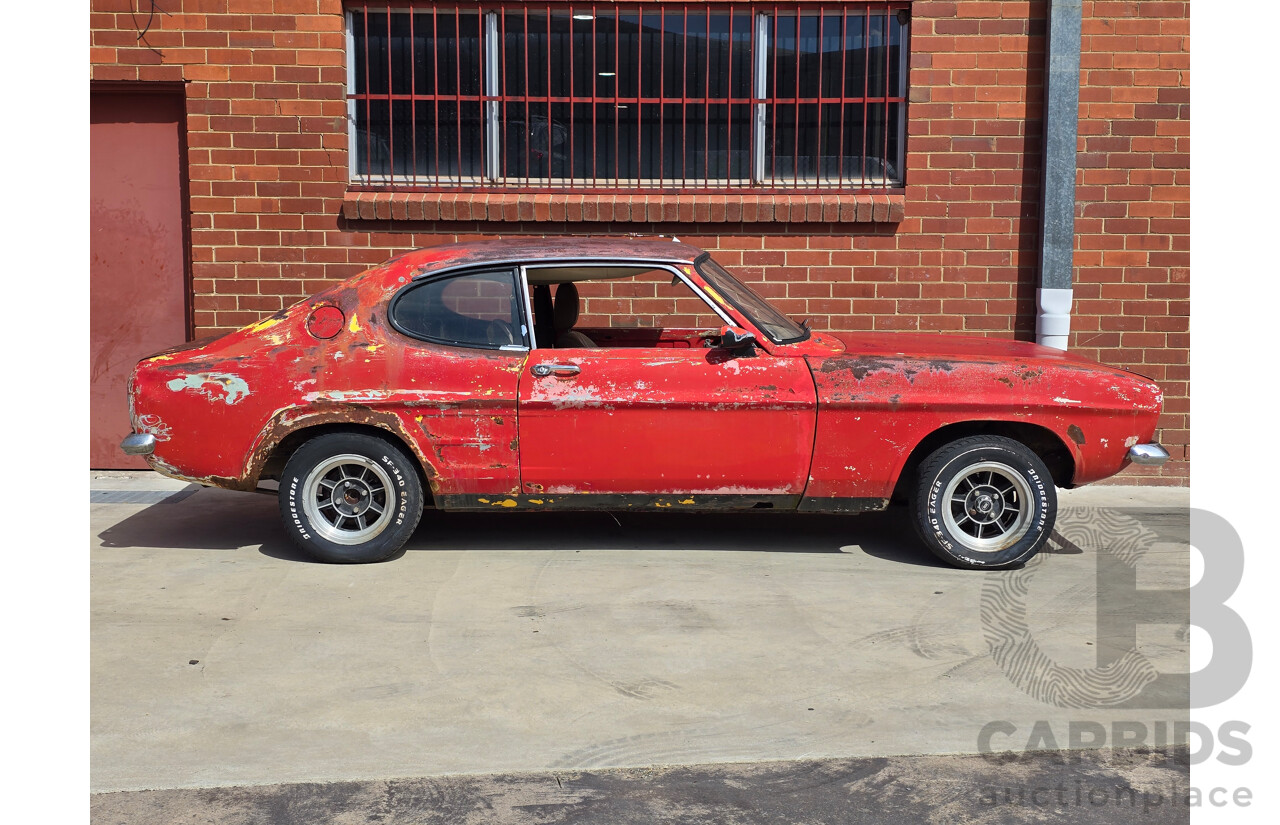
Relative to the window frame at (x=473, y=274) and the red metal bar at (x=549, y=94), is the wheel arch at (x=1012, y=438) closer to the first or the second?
the window frame at (x=473, y=274)

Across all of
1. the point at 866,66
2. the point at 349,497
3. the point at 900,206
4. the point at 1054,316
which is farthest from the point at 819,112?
the point at 349,497

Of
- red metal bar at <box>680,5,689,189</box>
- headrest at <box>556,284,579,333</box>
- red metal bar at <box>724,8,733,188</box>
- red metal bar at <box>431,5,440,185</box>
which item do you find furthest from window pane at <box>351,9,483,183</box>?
headrest at <box>556,284,579,333</box>

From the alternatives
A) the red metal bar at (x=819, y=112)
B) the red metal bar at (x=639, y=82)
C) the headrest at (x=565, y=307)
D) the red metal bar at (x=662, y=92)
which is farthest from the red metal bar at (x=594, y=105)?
the headrest at (x=565, y=307)

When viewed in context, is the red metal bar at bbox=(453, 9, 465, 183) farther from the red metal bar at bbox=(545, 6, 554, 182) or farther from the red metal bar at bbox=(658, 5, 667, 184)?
the red metal bar at bbox=(658, 5, 667, 184)

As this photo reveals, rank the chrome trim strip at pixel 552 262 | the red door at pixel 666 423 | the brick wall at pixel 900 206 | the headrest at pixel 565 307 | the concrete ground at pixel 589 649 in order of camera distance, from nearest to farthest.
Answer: the concrete ground at pixel 589 649
the red door at pixel 666 423
the chrome trim strip at pixel 552 262
the headrest at pixel 565 307
the brick wall at pixel 900 206

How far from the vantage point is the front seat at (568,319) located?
6.56 m

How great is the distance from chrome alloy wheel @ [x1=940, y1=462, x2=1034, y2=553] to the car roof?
178 centimetres

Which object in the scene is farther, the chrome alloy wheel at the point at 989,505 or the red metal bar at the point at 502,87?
the red metal bar at the point at 502,87

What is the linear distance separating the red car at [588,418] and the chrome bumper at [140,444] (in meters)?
0.01

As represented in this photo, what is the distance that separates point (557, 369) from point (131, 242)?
4149 mm

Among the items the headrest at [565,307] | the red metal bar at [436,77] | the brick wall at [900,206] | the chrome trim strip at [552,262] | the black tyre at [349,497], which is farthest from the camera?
the red metal bar at [436,77]

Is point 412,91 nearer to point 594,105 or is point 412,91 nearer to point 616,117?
point 594,105

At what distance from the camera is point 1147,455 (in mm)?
6133

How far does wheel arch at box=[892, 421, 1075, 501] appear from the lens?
6250 mm
